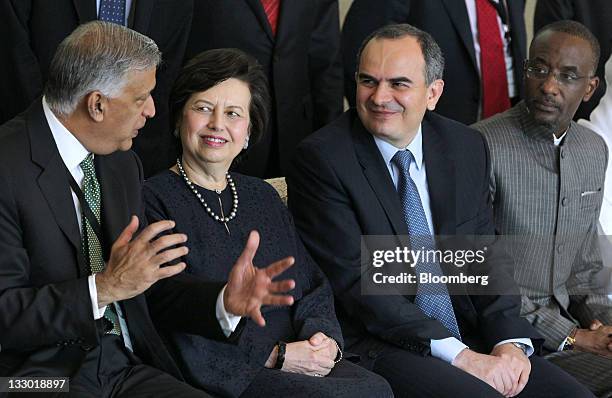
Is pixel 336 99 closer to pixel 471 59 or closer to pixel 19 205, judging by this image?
pixel 471 59

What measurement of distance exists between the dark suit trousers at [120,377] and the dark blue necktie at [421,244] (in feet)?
2.91

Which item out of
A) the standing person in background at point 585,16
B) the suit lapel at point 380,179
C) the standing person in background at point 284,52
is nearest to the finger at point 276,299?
the suit lapel at point 380,179

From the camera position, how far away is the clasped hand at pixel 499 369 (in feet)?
10.3

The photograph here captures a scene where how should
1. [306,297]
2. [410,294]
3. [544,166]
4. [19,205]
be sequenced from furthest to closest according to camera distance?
1. [544,166]
2. [410,294]
3. [306,297]
4. [19,205]

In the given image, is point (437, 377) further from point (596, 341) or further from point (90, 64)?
point (90, 64)

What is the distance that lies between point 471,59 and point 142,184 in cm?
189

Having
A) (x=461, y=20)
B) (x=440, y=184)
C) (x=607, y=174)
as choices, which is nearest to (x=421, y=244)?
(x=440, y=184)

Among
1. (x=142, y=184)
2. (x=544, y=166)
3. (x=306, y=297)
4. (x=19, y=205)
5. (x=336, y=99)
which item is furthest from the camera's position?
(x=336, y=99)

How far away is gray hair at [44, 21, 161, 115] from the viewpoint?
8.16 ft

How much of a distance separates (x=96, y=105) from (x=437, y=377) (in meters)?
1.24

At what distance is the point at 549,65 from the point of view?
3730 millimetres

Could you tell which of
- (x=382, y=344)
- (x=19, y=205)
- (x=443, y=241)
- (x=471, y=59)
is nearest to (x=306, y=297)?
(x=382, y=344)

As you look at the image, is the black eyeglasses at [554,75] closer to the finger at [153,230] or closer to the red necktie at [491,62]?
the red necktie at [491,62]

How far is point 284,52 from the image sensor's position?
13.3 ft
